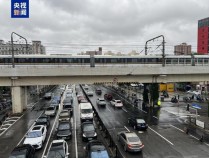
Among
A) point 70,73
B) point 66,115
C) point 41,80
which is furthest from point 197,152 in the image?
point 41,80

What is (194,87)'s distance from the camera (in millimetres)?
73188

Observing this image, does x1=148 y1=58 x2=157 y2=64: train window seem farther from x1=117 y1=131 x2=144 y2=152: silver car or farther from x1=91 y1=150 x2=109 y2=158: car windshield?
x1=91 y1=150 x2=109 y2=158: car windshield

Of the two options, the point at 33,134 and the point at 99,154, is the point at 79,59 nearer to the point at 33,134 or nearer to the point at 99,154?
the point at 33,134

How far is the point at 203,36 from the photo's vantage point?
112500 millimetres

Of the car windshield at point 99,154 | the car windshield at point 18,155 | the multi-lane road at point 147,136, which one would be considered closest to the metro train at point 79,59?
the multi-lane road at point 147,136

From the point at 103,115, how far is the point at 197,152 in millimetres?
17330

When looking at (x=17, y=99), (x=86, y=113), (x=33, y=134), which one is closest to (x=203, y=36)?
(x=86, y=113)

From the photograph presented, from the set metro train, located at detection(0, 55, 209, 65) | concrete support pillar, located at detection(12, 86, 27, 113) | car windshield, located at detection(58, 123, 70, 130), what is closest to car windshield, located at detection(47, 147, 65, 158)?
car windshield, located at detection(58, 123, 70, 130)

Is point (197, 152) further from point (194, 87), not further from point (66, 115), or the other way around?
point (194, 87)

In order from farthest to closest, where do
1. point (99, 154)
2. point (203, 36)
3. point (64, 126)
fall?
point (203, 36) → point (64, 126) → point (99, 154)

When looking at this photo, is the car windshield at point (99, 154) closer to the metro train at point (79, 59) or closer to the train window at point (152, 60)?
the metro train at point (79, 59)

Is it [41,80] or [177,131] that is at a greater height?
[41,80]

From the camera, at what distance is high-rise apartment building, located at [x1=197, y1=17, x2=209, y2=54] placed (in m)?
109

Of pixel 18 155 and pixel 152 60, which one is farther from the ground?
pixel 152 60
